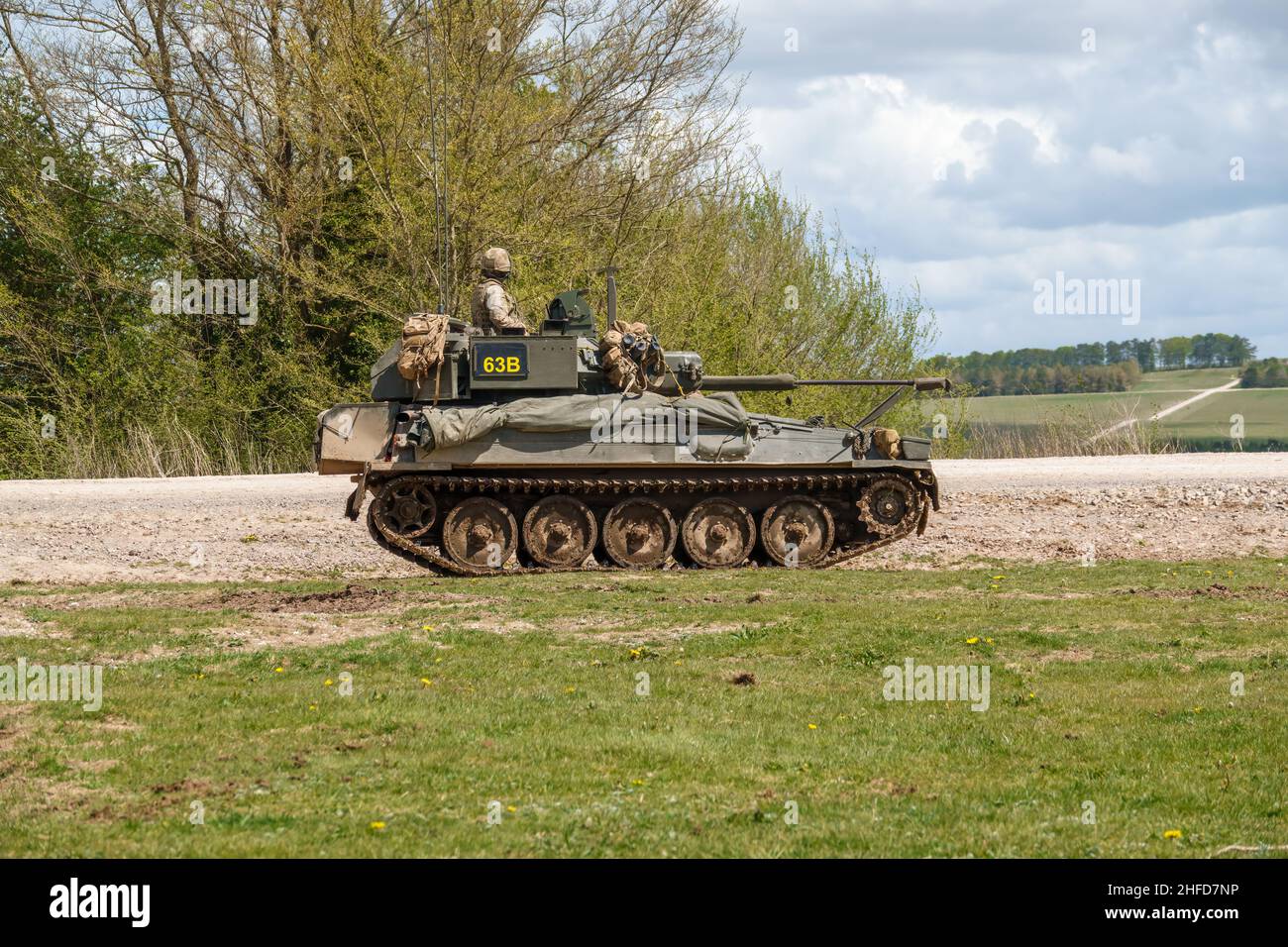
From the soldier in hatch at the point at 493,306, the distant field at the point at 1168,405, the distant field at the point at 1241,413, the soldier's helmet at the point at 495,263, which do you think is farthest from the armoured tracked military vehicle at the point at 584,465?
the distant field at the point at 1241,413

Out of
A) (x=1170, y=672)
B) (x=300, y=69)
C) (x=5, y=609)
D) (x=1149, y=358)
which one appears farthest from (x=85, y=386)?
(x=1149, y=358)

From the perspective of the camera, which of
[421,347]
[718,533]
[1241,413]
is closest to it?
[421,347]

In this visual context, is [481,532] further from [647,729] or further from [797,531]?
[647,729]

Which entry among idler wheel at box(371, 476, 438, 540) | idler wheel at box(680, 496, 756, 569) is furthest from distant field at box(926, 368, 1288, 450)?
idler wheel at box(371, 476, 438, 540)

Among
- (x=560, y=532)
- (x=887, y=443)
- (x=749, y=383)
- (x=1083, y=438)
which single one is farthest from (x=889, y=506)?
(x=1083, y=438)

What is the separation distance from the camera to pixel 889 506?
55.5ft

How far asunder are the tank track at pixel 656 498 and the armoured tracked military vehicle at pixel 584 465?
23 millimetres

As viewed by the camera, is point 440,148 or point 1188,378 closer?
point 440,148

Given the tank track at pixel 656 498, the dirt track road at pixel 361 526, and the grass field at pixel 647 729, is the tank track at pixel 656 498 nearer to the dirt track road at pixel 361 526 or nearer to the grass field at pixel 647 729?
the dirt track road at pixel 361 526

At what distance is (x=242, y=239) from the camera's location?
1106 inches

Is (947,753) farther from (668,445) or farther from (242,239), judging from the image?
(242,239)

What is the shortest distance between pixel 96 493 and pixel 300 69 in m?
9.38

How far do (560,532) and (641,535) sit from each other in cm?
97

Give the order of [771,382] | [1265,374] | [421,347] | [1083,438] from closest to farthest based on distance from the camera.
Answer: [421,347]
[771,382]
[1083,438]
[1265,374]
